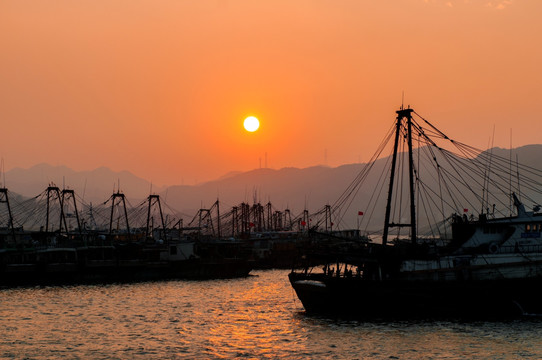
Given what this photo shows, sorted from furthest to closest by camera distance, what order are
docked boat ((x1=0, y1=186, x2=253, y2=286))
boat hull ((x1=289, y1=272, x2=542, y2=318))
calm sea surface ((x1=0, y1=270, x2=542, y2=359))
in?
docked boat ((x1=0, y1=186, x2=253, y2=286)) → boat hull ((x1=289, y1=272, x2=542, y2=318)) → calm sea surface ((x1=0, y1=270, x2=542, y2=359))

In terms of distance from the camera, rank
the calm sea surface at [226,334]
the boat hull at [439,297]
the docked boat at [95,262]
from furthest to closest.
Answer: the docked boat at [95,262] < the boat hull at [439,297] < the calm sea surface at [226,334]

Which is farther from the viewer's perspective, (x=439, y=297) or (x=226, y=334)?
(x=439, y=297)

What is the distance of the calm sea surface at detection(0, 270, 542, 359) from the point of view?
47.5 meters

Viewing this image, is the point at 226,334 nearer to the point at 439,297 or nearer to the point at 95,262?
the point at 439,297

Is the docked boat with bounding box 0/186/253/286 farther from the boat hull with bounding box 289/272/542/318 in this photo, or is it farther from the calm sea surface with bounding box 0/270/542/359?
the boat hull with bounding box 289/272/542/318

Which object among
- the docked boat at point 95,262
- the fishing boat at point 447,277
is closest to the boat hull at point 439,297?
the fishing boat at point 447,277

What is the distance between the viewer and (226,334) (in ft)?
185

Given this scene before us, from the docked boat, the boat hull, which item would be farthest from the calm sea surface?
the docked boat

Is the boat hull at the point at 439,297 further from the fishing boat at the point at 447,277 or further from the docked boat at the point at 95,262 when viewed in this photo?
the docked boat at the point at 95,262

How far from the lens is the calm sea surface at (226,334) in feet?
156

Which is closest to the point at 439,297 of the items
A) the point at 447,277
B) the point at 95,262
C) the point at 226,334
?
the point at 447,277

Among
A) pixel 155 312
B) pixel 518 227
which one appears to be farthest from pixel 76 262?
pixel 518 227

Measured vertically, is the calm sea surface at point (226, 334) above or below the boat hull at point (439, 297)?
below

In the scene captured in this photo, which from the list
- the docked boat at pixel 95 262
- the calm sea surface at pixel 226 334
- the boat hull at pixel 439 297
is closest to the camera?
the calm sea surface at pixel 226 334
